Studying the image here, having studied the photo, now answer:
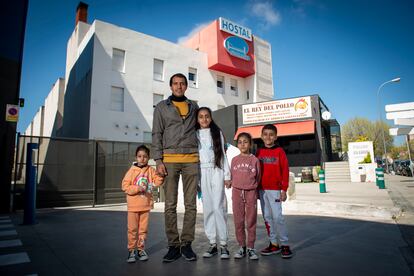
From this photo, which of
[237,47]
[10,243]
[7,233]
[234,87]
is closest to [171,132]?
[10,243]

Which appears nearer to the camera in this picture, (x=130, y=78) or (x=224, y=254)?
(x=224, y=254)

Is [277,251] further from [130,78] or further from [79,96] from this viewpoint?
[79,96]

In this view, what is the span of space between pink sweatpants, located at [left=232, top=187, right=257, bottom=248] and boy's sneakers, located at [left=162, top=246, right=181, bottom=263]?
71 cm

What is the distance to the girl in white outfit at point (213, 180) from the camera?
120 inches

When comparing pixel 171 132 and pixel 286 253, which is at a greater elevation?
pixel 171 132

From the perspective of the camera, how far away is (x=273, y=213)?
3111 mm

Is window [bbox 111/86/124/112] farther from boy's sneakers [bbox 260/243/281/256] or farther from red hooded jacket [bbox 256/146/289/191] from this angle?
boy's sneakers [bbox 260/243/281/256]

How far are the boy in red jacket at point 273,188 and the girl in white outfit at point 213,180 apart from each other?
48cm

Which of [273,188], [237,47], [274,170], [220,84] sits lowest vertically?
[273,188]

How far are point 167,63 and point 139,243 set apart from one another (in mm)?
20022

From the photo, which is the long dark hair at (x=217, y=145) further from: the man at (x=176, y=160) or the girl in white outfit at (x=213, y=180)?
the man at (x=176, y=160)

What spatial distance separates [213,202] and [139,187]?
905 millimetres

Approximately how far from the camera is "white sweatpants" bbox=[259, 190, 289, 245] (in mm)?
3047

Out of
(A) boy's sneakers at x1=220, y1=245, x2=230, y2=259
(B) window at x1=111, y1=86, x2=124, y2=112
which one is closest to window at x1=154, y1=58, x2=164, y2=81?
(B) window at x1=111, y1=86, x2=124, y2=112
